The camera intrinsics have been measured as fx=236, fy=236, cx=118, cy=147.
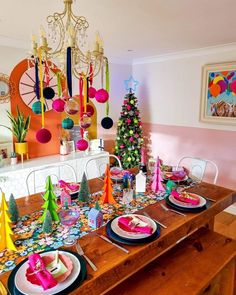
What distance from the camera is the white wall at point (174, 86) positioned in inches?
140

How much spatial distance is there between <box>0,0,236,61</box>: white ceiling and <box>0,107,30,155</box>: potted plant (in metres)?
0.95

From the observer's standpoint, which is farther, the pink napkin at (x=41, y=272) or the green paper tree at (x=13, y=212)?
the green paper tree at (x=13, y=212)

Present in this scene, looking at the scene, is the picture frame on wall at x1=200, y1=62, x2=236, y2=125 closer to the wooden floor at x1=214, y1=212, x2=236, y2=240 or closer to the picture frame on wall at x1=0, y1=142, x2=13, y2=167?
the wooden floor at x1=214, y1=212, x2=236, y2=240

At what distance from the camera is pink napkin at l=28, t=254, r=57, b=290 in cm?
99

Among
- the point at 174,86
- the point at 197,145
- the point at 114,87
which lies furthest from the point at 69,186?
the point at 114,87

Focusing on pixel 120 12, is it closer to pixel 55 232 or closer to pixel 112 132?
pixel 55 232

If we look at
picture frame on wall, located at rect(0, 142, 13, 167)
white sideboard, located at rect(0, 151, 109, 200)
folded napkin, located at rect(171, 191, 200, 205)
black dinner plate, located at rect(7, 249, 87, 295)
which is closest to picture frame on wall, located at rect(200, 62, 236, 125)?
white sideboard, located at rect(0, 151, 109, 200)

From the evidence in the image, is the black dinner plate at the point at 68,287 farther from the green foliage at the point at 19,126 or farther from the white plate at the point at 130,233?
the green foliage at the point at 19,126

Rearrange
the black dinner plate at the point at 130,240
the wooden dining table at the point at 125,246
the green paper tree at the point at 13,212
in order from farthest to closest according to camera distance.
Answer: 1. the green paper tree at the point at 13,212
2. the black dinner plate at the point at 130,240
3. the wooden dining table at the point at 125,246

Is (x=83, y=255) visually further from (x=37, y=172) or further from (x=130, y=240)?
(x=37, y=172)

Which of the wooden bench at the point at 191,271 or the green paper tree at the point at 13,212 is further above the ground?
the green paper tree at the point at 13,212

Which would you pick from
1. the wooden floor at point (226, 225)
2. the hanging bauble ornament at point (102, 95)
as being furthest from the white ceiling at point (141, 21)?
the wooden floor at point (226, 225)

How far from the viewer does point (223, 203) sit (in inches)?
73.7

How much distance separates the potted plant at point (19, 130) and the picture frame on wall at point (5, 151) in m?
0.09
